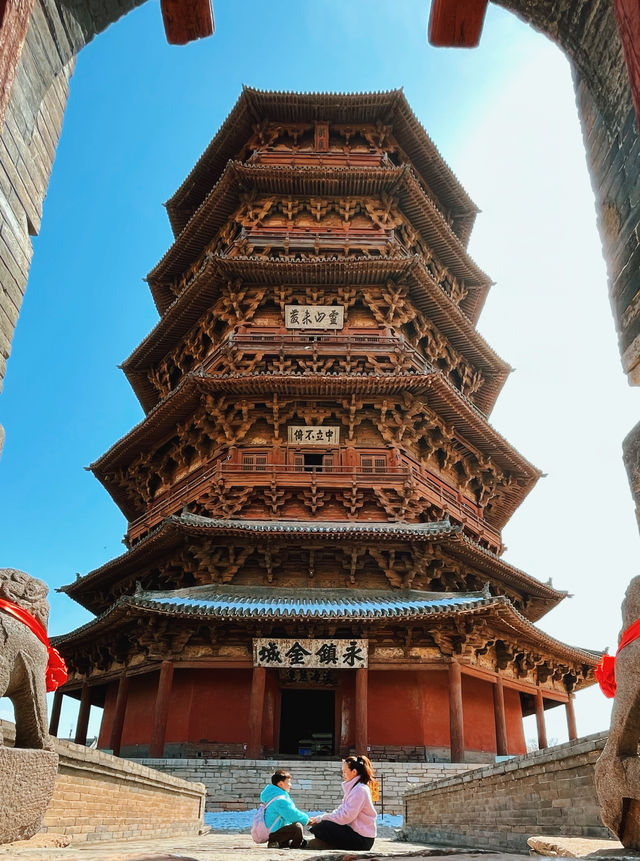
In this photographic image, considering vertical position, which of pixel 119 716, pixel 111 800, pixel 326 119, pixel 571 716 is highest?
pixel 326 119

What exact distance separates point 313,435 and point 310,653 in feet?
18.0

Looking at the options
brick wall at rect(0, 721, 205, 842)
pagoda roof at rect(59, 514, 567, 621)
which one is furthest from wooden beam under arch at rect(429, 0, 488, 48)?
pagoda roof at rect(59, 514, 567, 621)

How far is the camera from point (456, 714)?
39.9ft

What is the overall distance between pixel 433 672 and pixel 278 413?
704 cm

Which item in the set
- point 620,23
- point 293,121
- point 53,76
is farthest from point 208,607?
point 293,121

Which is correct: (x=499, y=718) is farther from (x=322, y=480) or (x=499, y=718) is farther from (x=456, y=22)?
(x=456, y=22)

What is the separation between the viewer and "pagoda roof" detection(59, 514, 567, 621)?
43.6 ft

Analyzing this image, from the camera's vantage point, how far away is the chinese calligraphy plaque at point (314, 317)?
1739cm

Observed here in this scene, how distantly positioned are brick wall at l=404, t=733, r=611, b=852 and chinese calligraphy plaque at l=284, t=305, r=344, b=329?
11.9m

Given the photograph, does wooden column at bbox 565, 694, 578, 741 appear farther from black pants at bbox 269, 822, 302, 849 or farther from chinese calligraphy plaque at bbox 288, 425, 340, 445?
black pants at bbox 269, 822, 302, 849

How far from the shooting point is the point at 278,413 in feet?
52.1

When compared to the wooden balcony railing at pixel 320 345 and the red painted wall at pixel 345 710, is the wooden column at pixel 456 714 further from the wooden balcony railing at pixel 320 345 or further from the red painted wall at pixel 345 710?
the wooden balcony railing at pixel 320 345

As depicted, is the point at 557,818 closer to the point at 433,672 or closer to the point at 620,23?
the point at 620,23

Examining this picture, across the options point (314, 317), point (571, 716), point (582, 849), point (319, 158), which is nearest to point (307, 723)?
point (571, 716)
